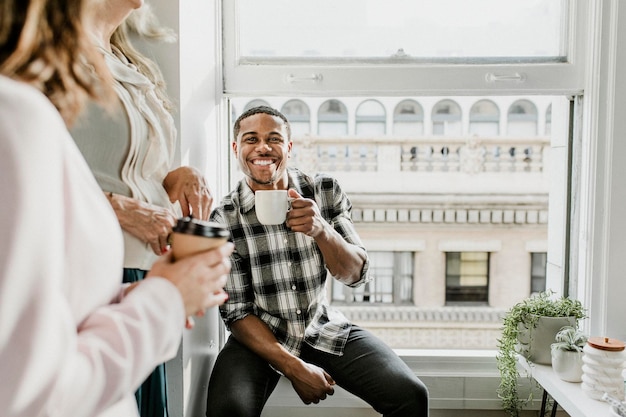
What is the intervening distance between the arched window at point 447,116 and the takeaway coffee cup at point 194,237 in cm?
187

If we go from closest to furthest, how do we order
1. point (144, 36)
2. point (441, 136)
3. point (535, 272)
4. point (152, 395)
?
1. point (152, 395)
2. point (144, 36)
3. point (441, 136)
4. point (535, 272)

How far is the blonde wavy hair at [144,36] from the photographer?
128 centimetres

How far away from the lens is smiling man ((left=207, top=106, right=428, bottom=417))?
5.25 ft

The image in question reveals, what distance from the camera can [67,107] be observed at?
0.77m

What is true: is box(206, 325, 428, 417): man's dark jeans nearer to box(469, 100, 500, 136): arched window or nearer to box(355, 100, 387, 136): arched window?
box(355, 100, 387, 136): arched window

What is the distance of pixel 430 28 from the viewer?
194 centimetres

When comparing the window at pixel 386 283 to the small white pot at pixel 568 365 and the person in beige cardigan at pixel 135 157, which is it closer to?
the small white pot at pixel 568 365

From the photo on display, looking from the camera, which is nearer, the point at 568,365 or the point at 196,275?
the point at 196,275

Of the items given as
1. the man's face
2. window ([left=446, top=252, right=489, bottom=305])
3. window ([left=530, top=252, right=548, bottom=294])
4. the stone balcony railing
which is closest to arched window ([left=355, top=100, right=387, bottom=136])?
the stone balcony railing

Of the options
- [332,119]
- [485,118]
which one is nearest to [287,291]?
[332,119]

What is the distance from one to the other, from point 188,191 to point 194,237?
661mm

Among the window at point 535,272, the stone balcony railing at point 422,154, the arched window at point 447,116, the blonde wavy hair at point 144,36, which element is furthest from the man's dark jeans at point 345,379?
the window at point 535,272

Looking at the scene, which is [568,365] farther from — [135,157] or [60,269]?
[60,269]

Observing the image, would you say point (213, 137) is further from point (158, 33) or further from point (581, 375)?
point (581, 375)
